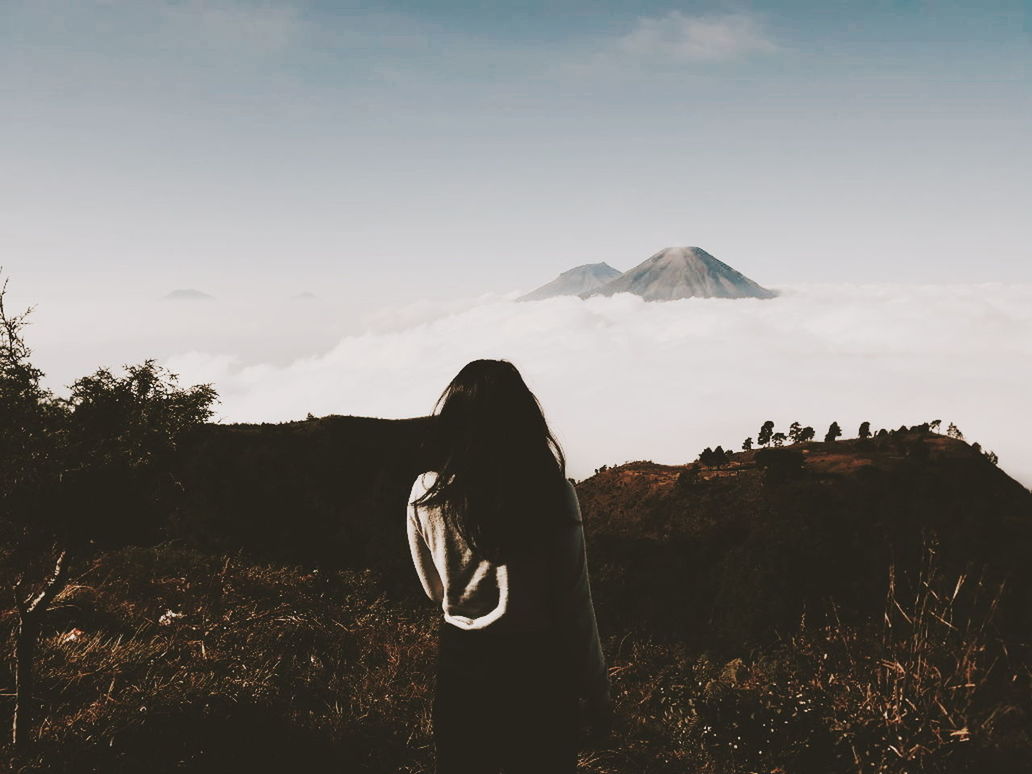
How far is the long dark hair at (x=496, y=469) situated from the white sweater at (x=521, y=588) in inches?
2.9

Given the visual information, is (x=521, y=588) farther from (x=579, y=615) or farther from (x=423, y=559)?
(x=423, y=559)

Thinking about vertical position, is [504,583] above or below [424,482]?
below

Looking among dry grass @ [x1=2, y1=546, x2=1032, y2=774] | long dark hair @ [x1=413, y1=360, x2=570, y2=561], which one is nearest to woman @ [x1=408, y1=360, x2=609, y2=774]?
long dark hair @ [x1=413, y1=360, x2=570, y2=561]

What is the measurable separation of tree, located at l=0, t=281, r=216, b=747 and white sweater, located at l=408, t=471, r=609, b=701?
3.00 metres

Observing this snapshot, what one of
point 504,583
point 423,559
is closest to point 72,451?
point 423,559

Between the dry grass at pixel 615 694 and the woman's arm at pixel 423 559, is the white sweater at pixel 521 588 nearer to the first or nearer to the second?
the woman's arm at pixel 423 559

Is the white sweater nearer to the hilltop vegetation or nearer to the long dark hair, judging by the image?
the long dark hair

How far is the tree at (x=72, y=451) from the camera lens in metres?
3.75

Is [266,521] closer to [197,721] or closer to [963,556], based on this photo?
[197,721]

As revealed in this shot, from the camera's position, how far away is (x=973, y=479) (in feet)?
126

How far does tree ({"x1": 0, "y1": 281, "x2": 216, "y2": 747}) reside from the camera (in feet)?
12.3

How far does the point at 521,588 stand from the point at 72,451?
367 centimetres

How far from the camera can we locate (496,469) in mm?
1894

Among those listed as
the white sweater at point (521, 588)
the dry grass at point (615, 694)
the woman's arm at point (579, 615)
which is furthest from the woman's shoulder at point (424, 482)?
the dry grass at point (615, 694)
